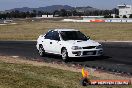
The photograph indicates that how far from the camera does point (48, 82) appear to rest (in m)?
11.1

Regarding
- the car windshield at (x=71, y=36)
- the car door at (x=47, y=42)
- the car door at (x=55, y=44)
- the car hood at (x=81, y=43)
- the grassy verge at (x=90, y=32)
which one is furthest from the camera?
the grassy verge at (x=90, y=32)

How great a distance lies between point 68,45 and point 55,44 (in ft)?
4.09

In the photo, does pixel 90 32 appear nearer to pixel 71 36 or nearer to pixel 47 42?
pixel 47 42

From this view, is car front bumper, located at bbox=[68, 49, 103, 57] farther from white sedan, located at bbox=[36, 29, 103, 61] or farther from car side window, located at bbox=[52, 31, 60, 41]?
car side window, located at bbox=[52, 31, 60, 41]

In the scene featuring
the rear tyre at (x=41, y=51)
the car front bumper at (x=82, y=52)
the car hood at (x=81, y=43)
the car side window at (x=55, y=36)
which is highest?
the car side window at (x=55, y=36)

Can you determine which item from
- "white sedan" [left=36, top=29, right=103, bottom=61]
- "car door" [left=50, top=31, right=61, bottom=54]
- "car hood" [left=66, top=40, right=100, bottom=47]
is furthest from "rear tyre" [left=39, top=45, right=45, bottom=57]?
"car hood" [left=66, top=40, right=100, bottom=47]

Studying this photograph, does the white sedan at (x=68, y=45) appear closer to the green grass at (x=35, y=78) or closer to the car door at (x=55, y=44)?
the car door at (x=55, y=44)

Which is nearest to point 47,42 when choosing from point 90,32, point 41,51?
point 41,51

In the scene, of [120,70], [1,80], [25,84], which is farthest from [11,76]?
[120,70]

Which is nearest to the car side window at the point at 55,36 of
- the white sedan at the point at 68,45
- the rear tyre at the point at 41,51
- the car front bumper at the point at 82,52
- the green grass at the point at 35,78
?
the white sedan at the point at 68,45

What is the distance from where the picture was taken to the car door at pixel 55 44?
761 inches

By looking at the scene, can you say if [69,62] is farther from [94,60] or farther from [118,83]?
[118,83]

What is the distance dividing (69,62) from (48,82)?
23.3 feet

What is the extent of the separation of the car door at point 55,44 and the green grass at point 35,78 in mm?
4873
